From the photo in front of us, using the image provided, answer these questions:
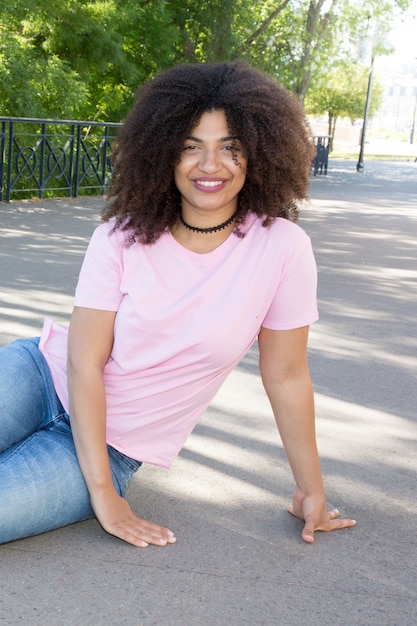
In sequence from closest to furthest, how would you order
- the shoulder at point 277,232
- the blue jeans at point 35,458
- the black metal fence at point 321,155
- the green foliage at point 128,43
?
the blue jeans at point 35,458 → the shoulder at point 277,232 → the green foliage at point 128,43 → the black metal fence at point 321,155

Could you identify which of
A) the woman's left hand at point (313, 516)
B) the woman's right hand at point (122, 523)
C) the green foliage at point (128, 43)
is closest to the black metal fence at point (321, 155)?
the green foliage at point (128, 43)

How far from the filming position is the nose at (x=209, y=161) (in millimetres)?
3041

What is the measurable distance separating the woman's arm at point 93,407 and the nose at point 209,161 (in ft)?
1.68

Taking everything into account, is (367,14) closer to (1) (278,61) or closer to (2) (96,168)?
(1) (278,61)

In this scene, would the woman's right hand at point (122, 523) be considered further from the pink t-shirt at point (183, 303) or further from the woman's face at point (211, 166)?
the woman's face at point (211, 166)

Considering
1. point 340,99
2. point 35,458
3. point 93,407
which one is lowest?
point 35,458

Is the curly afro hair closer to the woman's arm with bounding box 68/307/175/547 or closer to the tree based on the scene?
the woman's arm with bounding box 68/307/175/547

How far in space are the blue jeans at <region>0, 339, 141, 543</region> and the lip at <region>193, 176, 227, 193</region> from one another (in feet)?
2.55

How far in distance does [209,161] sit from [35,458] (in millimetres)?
1025

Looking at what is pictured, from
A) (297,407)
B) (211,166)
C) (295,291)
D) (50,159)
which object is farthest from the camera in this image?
(50,159)

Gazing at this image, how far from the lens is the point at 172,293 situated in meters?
3.11

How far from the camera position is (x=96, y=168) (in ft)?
52.9

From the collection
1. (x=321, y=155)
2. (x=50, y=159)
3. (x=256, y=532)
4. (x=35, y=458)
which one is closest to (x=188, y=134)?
(x=35, y=458)

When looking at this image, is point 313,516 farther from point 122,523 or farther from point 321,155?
point 321,155
